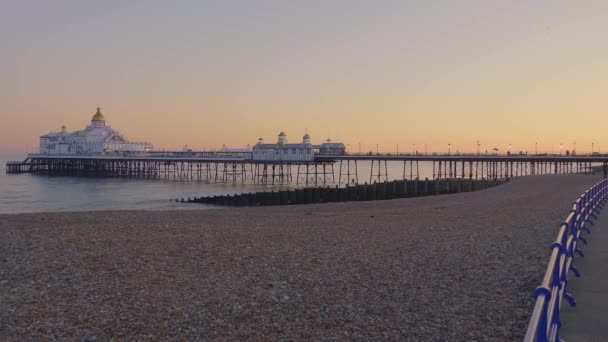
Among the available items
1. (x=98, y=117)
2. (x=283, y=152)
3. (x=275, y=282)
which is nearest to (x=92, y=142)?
(x=98, y=117)

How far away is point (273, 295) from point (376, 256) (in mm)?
3327

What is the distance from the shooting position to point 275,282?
8.24 metres

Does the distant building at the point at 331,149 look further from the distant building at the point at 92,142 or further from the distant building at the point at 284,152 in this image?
the distant building at the point at 92,142

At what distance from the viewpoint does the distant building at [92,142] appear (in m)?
109

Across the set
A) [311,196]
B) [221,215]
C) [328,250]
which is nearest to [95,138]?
[311,196]

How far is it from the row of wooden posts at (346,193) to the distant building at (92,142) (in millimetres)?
72560

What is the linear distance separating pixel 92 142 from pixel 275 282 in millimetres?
109447

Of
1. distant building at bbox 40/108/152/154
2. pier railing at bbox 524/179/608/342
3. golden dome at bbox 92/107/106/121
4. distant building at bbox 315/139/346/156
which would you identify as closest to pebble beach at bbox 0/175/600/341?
pier railing at bbox 524/179/608/342

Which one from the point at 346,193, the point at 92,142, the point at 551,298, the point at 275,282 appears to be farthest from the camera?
the point at 92,142

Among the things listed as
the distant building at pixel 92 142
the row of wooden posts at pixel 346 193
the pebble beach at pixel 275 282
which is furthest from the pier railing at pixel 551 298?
the distant building at pixel 92 142

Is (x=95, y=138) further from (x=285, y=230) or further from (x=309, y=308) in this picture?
(x=309, y=308)

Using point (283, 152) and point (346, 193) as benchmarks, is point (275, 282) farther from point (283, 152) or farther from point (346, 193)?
point (283, 152)

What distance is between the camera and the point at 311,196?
42.3m

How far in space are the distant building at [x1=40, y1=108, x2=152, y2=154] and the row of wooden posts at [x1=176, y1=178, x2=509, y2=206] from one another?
72560 mm
